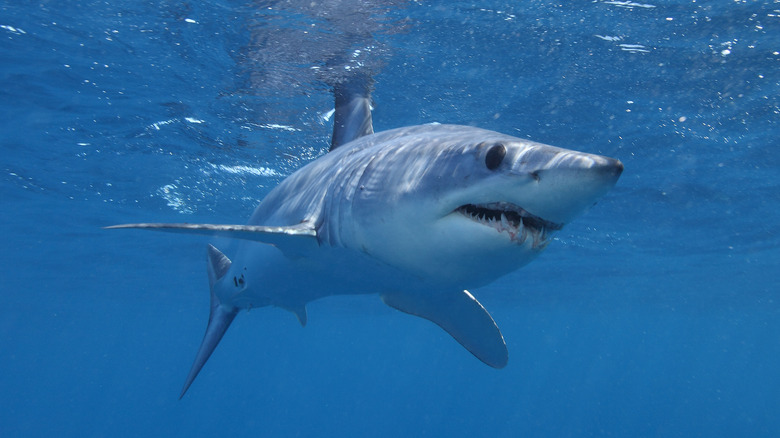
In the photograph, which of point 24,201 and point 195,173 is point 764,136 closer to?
point 195,173

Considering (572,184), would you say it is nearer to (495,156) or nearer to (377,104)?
(495,156)

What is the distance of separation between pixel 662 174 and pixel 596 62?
6.57 meters

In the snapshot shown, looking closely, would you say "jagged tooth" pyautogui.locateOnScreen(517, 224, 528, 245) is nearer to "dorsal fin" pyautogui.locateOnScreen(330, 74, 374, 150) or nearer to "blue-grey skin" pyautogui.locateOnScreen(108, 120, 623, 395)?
"blue-grey skin" pyautogui.locateOnScreen(108, 120, 623, 395)

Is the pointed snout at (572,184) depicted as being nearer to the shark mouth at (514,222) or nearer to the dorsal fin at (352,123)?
the shark mouth at (514,222)

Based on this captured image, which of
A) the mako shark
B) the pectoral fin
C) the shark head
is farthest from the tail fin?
the shark head

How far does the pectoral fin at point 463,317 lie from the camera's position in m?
4.72

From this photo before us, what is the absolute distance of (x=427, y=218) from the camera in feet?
9.15

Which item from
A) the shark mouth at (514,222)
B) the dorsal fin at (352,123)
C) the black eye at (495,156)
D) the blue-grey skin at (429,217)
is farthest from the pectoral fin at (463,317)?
the dorsal fin at (352,123)

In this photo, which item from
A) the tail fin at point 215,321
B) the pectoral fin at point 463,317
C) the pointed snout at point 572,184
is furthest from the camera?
the tail fin at point 215,321

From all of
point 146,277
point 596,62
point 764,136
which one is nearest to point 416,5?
point 596,62

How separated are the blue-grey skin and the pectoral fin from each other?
12 millimetres

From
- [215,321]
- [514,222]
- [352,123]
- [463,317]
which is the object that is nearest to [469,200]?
[514,222]

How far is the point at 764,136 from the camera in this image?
12312 millimetres

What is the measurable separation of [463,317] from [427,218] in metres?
2.49
